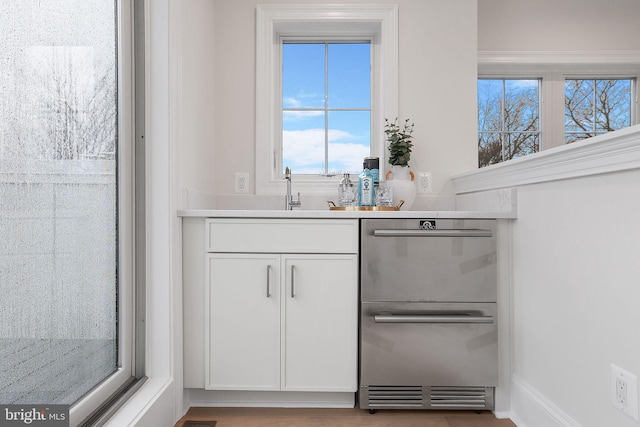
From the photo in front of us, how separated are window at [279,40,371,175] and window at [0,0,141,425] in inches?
44.7

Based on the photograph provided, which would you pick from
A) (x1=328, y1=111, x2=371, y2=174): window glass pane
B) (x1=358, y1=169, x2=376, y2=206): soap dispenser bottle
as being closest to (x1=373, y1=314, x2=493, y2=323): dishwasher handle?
(x1=358, y1=169, x2=376, y2=206): soap dispenser bottle

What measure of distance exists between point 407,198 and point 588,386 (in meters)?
1.20

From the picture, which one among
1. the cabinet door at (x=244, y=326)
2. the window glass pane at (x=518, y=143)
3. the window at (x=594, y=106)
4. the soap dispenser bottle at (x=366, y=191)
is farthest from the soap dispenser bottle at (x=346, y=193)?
the window at (x=594, y=106)

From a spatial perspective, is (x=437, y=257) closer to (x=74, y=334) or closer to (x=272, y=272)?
(x=272, y=272)

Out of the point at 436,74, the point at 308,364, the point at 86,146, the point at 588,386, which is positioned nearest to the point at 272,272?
the point at 308,364

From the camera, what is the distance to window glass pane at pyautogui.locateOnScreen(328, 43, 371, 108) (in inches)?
99.6

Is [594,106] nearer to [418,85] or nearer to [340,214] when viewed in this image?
[418,85]

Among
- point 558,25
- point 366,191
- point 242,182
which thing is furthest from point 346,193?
point 558,25

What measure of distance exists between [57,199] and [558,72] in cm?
299

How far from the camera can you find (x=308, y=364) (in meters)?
1.72

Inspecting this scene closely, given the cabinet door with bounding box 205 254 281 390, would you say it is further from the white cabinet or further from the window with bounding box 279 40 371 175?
the window with bounding box 279 40 371 175

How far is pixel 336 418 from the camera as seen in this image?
1698mm

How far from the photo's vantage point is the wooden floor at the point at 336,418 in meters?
1.66

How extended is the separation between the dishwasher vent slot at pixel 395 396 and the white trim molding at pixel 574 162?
3.26 ft
